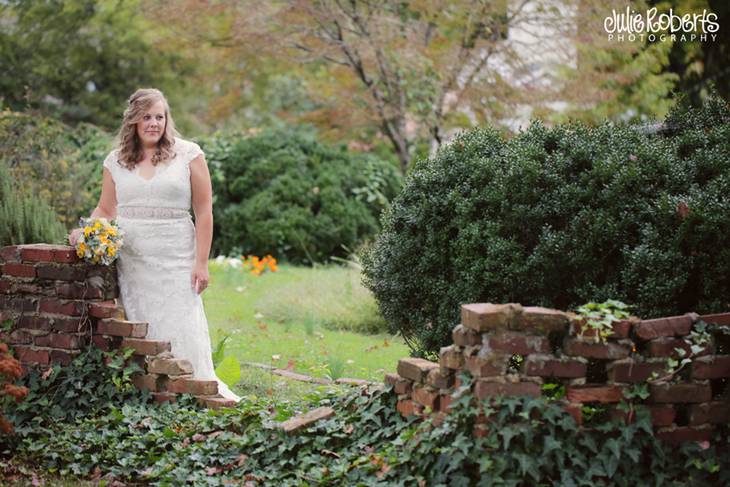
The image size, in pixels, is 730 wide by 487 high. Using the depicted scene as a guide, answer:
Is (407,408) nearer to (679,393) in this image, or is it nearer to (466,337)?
(466,337)

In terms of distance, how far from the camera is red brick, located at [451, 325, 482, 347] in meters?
3.89

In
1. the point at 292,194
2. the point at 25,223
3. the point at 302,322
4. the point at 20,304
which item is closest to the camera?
the point at 20,304

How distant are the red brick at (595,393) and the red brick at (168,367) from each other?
242cm

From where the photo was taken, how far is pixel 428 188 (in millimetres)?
5199

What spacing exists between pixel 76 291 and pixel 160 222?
0.65 m

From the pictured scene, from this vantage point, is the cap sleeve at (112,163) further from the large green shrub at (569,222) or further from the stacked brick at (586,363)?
the stacked brick at (586,363)

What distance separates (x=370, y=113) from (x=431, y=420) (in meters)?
9.87

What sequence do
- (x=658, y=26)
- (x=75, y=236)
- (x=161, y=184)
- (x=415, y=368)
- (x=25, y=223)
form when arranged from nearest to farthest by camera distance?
1. (x=415, y=368)
2. (x=75, y=236)
3. (x=161, y=184)
4. (x=25, y=223)
5. (x=658, y=26)

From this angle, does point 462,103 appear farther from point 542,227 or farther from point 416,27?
point 542,227

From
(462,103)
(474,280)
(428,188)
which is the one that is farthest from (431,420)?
(462,103)

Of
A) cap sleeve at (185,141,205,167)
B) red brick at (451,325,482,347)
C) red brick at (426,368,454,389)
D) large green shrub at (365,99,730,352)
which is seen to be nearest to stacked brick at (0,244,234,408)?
cap sleeve at (185,141,205,167)

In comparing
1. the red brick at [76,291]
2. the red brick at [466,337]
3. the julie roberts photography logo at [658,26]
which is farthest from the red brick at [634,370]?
the julie roberts photography logo at [658,26]

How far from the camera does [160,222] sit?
5.59m

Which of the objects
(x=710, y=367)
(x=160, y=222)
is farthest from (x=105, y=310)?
(x=710, y=367)
